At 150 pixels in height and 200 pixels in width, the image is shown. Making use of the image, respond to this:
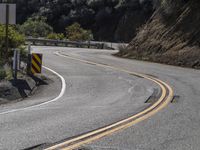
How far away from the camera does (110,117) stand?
37.2 ft

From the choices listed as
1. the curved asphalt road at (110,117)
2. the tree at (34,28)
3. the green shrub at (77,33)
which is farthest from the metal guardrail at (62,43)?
the curved asphalt road at (110,117)

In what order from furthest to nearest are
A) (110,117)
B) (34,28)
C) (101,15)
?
(101,15)
(34,28)
(110,117)

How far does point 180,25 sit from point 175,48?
2474 millimetres

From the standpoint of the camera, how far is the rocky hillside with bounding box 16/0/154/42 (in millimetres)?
78125

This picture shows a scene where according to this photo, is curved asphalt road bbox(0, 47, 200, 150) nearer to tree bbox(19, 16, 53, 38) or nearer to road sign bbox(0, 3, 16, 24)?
road sign bbox(0, 3, 16, 24)

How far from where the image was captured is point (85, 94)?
1634 cm

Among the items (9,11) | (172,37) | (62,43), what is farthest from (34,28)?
(9,11)

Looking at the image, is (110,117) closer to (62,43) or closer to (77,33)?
(62,43)

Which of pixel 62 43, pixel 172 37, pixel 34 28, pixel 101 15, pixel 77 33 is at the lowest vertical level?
pixel 62 43

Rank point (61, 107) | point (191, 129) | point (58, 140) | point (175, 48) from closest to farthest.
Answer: point (58, 140)
point (191, 129)
point (61, 107)
point (175, 48)

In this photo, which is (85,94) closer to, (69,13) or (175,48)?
(175,48)

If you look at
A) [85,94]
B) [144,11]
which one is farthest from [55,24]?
[85,94]

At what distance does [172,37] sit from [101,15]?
165ft

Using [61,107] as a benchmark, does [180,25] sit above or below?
above
